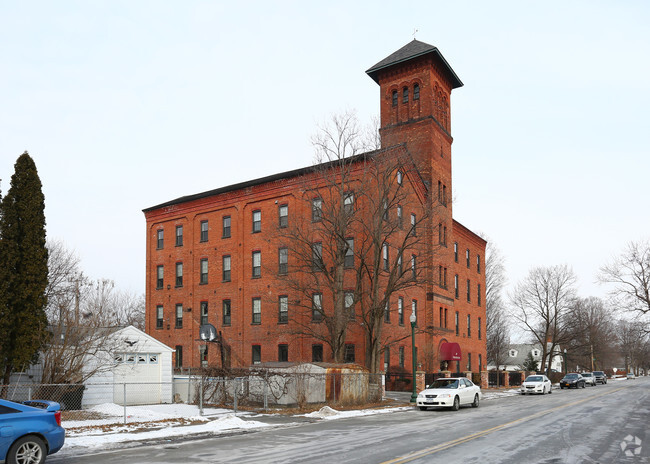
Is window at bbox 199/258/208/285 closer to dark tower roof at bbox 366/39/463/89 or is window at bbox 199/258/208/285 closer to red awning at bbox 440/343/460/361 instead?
red awning at bbox 440/343/460/361

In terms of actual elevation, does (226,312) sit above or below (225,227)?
below

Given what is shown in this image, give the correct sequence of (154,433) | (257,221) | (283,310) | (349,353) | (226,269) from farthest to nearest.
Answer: (226,269), (257,221), (283,310), (349,353), (154,433)

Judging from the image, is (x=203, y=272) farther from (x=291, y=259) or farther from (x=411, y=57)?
(x=411, y=57)

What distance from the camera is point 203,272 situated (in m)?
47.5

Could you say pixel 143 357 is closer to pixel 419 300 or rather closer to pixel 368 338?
pixel 368 338

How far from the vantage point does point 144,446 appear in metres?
14.5

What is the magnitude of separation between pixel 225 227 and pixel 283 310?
945cm

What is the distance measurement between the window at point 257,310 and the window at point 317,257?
20.3 feet

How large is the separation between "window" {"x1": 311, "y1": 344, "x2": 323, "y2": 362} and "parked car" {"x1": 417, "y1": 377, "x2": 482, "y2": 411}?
45.3 feet

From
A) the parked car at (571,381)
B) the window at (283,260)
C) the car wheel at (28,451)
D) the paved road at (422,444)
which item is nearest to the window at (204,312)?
the window at (283,260)

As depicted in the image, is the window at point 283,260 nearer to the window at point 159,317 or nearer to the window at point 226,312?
the window at point 226,312

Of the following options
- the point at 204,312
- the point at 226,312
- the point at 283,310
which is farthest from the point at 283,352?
the point at 204,312

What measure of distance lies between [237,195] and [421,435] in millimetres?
32883

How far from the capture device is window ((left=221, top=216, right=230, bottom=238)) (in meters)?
46.6
